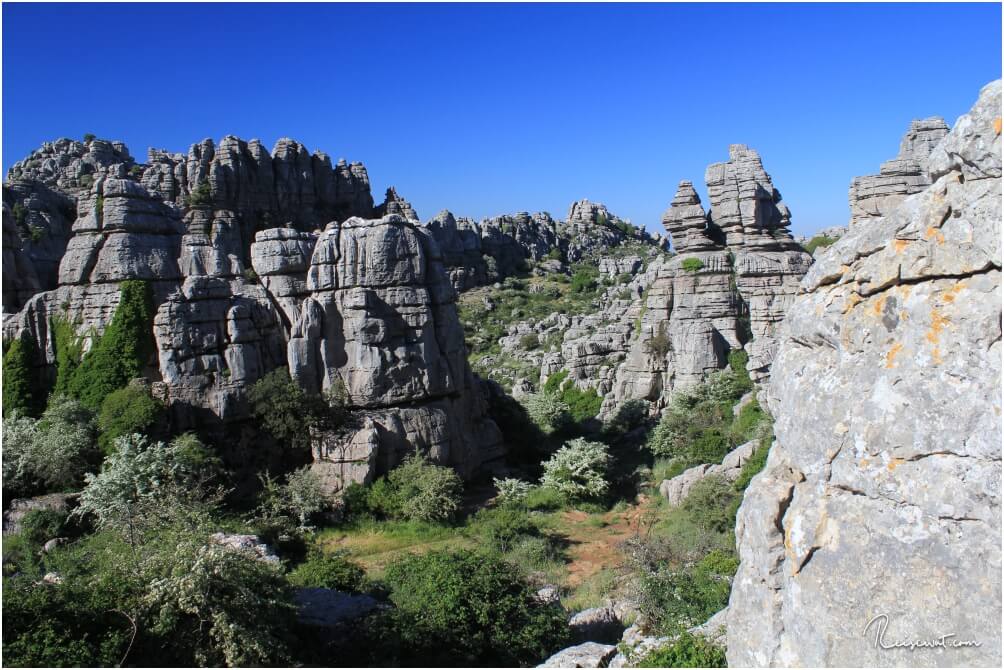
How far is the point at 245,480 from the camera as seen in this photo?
19.7 metres

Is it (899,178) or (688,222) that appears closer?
(899,178)

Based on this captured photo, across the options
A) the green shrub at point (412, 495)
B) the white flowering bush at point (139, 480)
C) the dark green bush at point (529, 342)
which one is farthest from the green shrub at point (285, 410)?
the dark green bush at point (529, 342)

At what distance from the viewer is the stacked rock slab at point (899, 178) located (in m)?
26.8

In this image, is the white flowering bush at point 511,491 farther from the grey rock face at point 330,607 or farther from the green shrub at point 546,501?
Result: the grey rock face at point 330,607

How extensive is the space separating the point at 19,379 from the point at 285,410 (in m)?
7.36

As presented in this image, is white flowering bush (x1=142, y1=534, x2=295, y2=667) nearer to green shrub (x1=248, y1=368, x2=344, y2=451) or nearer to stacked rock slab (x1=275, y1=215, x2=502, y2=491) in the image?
green shrub (x1=248, y1=368, x2=344, y2=451)

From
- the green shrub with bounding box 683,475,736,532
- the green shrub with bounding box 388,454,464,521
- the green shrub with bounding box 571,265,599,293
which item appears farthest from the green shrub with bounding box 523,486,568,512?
the green shrub with bounding box 571,265,599,293

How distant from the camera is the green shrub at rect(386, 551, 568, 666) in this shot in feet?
34.4

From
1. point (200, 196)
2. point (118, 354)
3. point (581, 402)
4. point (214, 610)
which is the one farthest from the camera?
point (200, 196)

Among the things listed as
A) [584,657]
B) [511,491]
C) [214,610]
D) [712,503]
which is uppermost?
[214,610]

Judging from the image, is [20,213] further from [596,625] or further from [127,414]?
[596,625]

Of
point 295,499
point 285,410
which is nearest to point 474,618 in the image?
point 295,499

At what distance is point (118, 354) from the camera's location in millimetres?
19109

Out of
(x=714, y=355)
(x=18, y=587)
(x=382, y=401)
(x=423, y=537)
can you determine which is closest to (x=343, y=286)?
(x=382, y=401)
